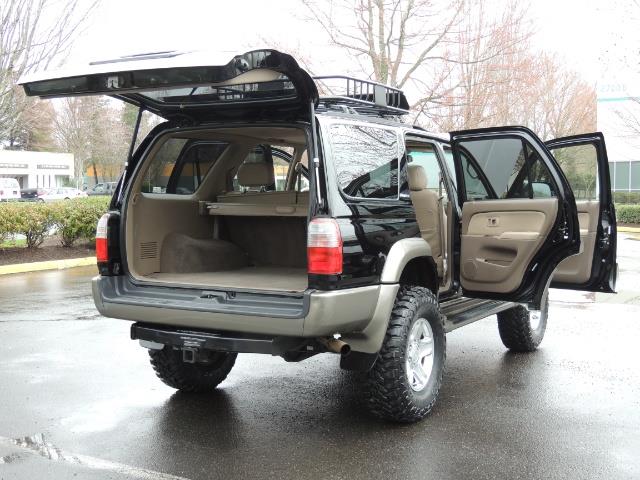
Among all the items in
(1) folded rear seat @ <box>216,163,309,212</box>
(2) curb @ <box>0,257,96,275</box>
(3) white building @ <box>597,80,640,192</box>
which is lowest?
(2) curb @ <box>0,257,96,275</box>

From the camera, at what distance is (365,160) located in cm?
469

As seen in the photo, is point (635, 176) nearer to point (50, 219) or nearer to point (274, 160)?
point (50, 219)

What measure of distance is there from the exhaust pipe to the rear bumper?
88mm

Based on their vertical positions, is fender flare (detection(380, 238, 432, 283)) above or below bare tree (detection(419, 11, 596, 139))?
below

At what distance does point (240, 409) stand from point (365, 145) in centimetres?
206

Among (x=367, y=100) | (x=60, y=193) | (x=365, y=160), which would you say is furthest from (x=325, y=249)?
(x=60, y=193)

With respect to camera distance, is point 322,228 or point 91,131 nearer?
Answer: point 322,228

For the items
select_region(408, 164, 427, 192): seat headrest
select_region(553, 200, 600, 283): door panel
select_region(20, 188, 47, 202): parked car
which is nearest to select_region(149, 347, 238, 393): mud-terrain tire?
select_region(408, 164, 427, 192): seat headrest

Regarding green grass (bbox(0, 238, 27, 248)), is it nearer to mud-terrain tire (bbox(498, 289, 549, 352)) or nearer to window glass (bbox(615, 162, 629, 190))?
mud-terrain tire (bbox(498, 289, 549, 352))

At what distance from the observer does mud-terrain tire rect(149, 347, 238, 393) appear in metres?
5.23

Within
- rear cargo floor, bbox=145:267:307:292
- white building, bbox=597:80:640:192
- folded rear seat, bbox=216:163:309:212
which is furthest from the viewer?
white building, bbox=597:80:640:192

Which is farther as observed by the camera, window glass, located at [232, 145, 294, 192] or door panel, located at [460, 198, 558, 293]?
window glass, located at [232, 145, 294, 192]

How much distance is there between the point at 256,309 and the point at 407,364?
113 cm

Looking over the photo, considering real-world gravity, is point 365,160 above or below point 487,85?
below
